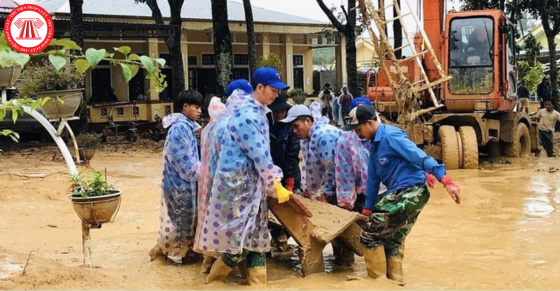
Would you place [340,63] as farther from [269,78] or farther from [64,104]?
[269,78]

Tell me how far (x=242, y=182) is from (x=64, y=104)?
4.59 metres

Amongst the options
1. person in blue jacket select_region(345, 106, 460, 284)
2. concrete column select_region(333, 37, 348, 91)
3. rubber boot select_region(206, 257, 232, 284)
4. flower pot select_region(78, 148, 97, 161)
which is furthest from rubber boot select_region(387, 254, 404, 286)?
concrete column select_region(333, 37, 348, 91)

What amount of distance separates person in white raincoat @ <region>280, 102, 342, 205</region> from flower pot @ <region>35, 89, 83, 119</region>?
3.88 metres

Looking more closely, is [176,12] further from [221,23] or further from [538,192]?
[538,192]

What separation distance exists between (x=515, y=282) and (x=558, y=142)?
593 inches

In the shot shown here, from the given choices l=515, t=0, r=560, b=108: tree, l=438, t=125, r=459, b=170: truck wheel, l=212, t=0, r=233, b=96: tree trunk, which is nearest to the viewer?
l=438, t=125, r=459, b=170: truck wheel

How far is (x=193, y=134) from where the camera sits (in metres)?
6.43

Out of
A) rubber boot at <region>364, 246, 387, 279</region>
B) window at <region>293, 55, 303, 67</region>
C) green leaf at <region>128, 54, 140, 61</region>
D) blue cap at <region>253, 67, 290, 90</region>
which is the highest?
window at <region>293, 55, 303, 67</region>

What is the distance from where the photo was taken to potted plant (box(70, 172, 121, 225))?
579 centimetres

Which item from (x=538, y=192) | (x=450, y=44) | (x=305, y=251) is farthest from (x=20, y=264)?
(x=450, y=44)

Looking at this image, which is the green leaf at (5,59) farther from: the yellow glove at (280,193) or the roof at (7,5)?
the roof at (7,5)

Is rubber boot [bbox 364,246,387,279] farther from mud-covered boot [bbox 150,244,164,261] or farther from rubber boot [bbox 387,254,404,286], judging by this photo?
mud-covered boot [bbox 150,244,164,261]

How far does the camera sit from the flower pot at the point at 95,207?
19.0 feet

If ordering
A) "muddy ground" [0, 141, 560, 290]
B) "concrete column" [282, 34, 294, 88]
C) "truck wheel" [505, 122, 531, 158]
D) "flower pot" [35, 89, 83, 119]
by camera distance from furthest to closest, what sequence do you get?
"concrete column" [282, 34, 294, 88] < "truck wheel" [505, 122, 531, 158] < "flower pot" [35, 89, 83, 119] < "muddy ground" [0, 141, 560, 290]
